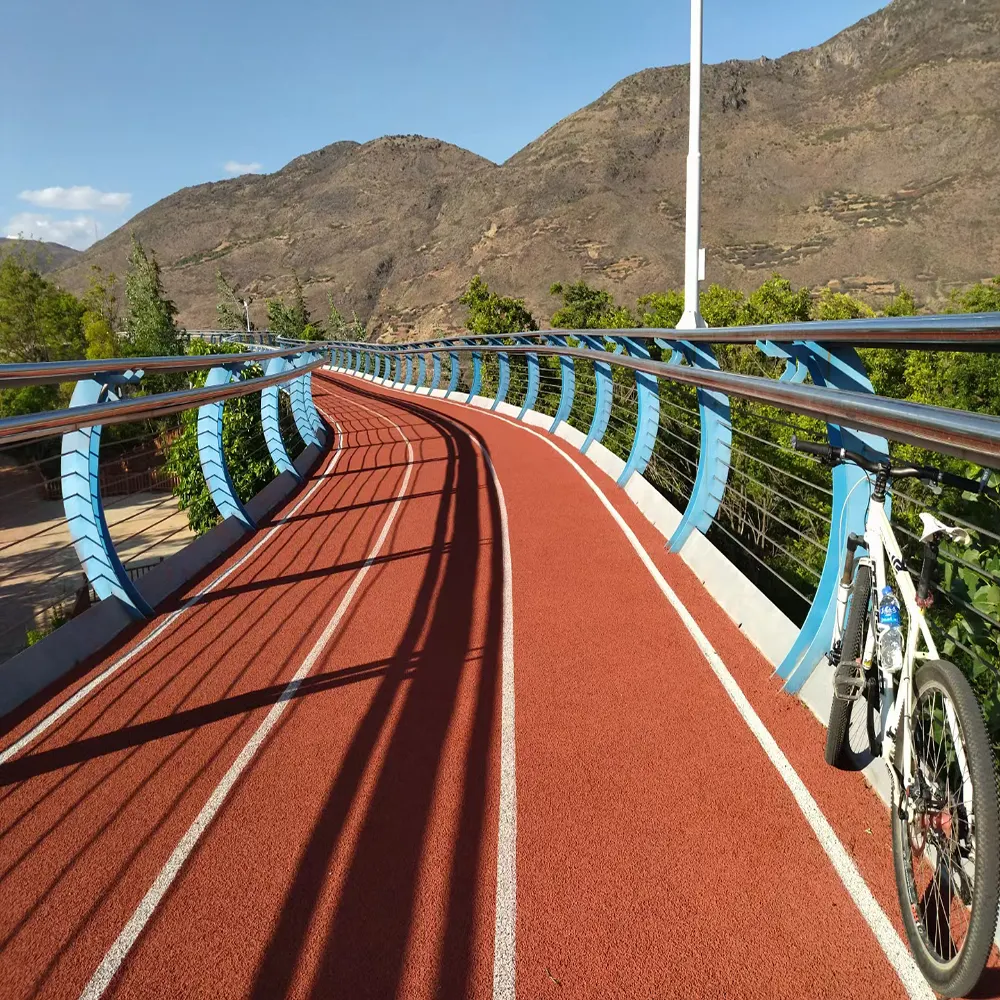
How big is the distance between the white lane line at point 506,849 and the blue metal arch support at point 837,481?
1.53 meters

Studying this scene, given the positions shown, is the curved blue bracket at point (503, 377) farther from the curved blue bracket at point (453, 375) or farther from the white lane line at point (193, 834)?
the white lane line at point (193, 834)

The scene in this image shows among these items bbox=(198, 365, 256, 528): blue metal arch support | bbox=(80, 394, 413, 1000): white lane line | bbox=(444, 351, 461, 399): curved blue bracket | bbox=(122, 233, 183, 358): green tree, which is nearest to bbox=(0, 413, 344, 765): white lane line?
bbox=(198, 365, 256, 528): blue metal arch support

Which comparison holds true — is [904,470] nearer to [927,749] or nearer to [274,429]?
[927,749]

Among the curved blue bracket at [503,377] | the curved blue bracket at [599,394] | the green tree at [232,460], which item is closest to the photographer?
the curved blue bracket at [599,394]

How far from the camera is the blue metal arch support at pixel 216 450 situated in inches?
282

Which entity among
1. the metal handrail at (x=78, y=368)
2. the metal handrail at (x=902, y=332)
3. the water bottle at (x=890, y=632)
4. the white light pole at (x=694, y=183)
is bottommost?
the water bottle at (x=890, y=632)

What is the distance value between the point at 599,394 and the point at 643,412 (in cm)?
247

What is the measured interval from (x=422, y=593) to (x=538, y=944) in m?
3.44

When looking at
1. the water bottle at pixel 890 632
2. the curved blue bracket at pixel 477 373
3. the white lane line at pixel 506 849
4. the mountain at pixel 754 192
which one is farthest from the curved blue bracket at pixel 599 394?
the mountain at pixel 754 192

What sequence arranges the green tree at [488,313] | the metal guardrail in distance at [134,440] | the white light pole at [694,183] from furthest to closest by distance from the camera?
the green tree at [488,313], the white light pole at [694,183], the metal guardrail in distance at [134,440]

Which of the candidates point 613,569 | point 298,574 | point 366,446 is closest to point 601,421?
point 366,446

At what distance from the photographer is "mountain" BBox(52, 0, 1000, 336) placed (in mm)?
109812

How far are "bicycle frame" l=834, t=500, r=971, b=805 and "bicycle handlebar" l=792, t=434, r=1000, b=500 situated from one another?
135mm

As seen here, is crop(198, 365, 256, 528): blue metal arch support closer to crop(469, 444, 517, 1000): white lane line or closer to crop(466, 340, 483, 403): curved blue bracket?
crop(469, 444, 517, 1000): white lane line
